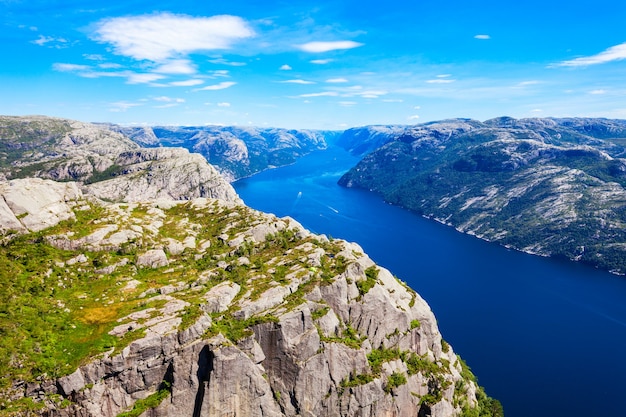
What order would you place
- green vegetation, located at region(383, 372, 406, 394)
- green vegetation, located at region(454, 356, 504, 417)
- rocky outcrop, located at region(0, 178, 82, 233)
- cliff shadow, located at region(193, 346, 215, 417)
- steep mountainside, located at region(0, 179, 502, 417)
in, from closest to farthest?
steep mountainside, located at region(0, 179, 502, 417) < cliff shadow, located at region(193, 346, 215, 417) < green vegetation, located at region(383, 372, 406, 394) < rocky outcrop, located at region(0, 178, 82, 233) < green vegetation, located at region(454, 356, 504, 417)

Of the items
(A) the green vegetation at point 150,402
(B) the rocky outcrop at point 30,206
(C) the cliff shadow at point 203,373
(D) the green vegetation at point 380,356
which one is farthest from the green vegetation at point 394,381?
(B) the rocky outcrop at point 30,206

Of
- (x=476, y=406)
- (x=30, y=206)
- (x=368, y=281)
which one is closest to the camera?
(x=30, y=206)

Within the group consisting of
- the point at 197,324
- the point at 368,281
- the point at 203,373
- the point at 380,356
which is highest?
the point at 197,324

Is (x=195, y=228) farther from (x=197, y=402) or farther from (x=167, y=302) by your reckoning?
(x=197, y=402)

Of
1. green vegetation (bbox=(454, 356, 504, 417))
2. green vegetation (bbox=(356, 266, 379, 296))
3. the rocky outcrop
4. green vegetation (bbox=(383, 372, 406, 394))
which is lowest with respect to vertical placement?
green vegetation (bbox=(454, 356, 504, 417))

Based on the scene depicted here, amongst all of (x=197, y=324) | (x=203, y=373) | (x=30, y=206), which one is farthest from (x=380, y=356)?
(x=30, y=206)

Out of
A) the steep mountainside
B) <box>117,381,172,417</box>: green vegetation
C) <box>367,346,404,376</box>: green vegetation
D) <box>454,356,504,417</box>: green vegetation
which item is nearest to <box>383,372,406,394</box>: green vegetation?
the steep mountainside

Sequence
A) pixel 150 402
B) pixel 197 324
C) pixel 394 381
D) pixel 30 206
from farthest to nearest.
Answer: pixel 30 206 → pixel 394 381 → pixel 197 324 → pixel 150 402

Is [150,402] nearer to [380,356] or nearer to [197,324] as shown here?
[197,324]

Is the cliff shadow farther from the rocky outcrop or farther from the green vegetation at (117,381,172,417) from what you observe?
Result: the rocky outcrop
